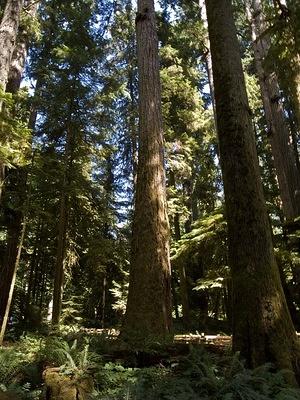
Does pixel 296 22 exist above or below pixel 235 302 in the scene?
above

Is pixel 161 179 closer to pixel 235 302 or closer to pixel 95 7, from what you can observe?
pixel 235 302

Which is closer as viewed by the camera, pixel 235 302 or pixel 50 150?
pixel 235 302

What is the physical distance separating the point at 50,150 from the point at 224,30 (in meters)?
9.06

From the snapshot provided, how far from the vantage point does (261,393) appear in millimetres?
4008

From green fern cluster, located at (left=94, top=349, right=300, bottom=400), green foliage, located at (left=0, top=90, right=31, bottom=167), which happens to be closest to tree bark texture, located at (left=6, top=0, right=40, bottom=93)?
green foliage, located at (left=0, top=90, right=31, bottom=167)

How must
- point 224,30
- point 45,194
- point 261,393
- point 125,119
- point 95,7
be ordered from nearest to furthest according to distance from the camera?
point 261,393, point 224,30, point 45,194, point 95,7, point 125,119

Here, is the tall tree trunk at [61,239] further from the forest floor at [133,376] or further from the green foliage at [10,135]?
the forest floor at [133,376]

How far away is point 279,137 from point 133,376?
10.3m

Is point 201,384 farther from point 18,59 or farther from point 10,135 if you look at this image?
point 18,59

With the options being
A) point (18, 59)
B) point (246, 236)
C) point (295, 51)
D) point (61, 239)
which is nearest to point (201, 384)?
point (246, 236)

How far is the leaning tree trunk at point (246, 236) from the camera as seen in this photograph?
15.5ft

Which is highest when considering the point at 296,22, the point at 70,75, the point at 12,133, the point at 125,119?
the point at 125,119

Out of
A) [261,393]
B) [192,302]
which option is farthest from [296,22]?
[192,302]

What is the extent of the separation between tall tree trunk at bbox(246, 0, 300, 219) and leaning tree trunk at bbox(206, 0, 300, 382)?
6450 millimetres
